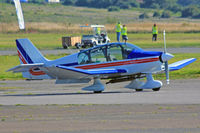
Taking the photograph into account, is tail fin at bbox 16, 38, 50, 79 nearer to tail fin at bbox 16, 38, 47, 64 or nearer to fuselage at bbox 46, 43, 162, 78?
tail fin at bbox 16, 38, 47, 64

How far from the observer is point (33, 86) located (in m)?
20.4

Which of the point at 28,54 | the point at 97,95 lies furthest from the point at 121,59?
the point at 28,54

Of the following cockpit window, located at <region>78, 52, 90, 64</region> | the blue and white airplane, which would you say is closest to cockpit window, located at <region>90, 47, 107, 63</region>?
the blue and white airplane

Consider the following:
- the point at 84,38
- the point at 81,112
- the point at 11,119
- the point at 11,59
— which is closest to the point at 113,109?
the point at 81,112

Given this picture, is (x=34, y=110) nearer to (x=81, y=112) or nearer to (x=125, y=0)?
(x=81, y=112)

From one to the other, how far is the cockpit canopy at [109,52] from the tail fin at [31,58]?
195 cm

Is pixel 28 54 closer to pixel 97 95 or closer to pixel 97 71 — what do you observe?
pixel 97 71

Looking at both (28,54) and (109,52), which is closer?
(109,52)

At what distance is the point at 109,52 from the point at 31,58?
328 centimetres

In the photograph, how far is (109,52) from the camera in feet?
55.3

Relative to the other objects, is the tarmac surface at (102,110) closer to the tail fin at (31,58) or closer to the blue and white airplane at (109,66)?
the blue and white airplane at (109,66)

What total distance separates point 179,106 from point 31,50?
7270 millimetres

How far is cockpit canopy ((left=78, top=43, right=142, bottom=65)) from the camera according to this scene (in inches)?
662

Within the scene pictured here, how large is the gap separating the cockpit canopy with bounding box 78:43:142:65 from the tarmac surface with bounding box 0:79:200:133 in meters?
1.32
